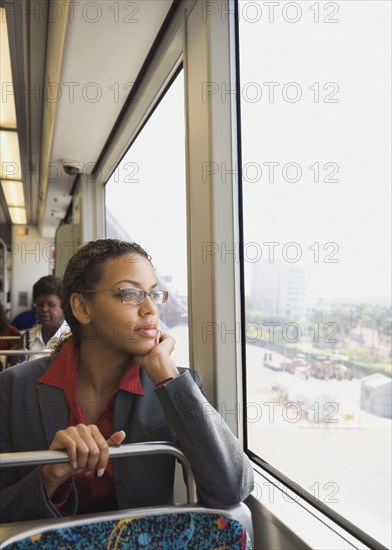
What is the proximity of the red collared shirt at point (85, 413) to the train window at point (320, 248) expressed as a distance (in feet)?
1.66

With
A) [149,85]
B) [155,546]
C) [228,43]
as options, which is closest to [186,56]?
[228,43]

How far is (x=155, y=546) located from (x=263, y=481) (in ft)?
2.28

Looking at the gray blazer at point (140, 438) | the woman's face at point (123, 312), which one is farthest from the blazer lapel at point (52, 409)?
the woman's face at point (123, 312)

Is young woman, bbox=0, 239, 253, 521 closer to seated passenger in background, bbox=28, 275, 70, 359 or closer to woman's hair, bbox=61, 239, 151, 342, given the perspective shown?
woman's hair, bbox=61, 239, 151, 342

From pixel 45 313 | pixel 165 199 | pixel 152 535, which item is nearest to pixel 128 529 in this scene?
pixel 152 535

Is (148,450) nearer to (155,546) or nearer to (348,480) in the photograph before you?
(155,546)

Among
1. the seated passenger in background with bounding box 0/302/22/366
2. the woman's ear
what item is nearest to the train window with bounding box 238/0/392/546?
the woman's ear

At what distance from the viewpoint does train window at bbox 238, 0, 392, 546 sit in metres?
1.13

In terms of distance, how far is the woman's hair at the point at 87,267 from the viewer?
143 centimetres

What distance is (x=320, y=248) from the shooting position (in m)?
1.37

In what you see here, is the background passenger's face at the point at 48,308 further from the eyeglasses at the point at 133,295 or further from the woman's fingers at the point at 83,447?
the woman's fingers at the point at 83,447

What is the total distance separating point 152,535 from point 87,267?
2.51 feet

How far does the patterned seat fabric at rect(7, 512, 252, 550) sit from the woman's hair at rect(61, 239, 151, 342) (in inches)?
25.8

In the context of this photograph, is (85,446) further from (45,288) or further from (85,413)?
(45,288)
